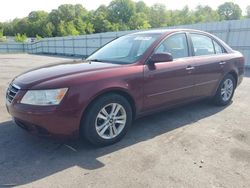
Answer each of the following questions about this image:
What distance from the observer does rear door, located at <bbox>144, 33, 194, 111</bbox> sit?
12.5 ft

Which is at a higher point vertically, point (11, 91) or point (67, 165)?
point (11, 91)

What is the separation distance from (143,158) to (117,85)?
0.99 m

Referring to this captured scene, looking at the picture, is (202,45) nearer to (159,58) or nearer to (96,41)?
(159,58)

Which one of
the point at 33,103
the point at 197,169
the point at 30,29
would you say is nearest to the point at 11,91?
the point at 33,103

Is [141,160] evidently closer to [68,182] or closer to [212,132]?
[68,182]

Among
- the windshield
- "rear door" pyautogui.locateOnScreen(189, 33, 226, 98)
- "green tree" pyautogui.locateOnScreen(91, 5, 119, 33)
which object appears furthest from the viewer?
"green tree" pyautogui.locateOnScreen(91, 5, 119, 33)

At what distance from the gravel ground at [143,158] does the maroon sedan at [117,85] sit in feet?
1.08

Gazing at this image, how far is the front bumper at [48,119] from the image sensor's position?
3.03m

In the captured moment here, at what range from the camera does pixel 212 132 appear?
4.03 meters

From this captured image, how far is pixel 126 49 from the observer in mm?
4281

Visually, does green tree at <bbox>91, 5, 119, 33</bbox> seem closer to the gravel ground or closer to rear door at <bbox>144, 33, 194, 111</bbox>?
rear door at <bbox>144, 33, 194, 111</bbox>

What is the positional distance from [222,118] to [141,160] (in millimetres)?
2219

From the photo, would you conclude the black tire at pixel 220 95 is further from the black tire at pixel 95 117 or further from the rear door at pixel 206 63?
the black tire at pixel 95 117

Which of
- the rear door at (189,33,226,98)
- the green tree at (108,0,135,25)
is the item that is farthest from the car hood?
the green tree at (108,0,135,25)
